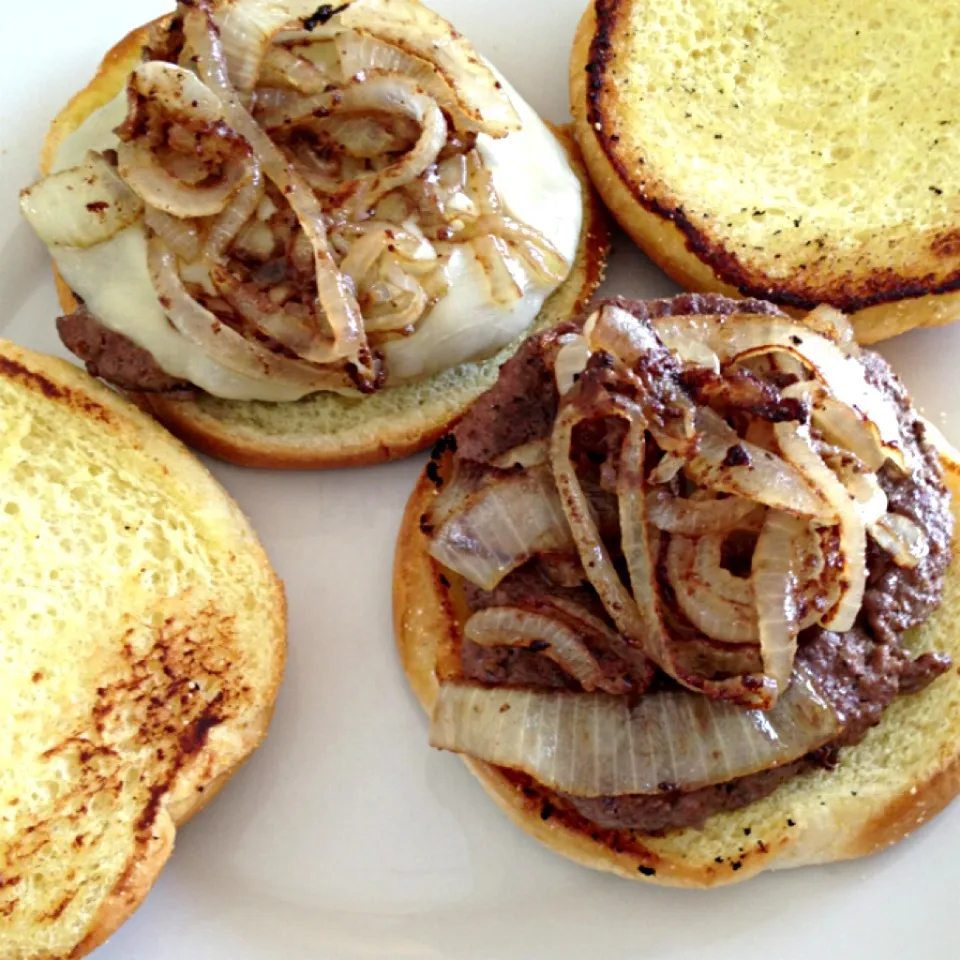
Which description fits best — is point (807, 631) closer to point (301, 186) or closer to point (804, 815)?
point (804, 815)

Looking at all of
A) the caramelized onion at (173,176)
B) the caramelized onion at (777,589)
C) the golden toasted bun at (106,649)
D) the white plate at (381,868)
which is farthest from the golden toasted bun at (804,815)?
the caramelized onion at (173,176)

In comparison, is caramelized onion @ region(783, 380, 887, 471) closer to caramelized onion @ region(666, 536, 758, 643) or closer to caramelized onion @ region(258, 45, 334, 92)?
caramelized onion @ region(666, 536, 758, 643)

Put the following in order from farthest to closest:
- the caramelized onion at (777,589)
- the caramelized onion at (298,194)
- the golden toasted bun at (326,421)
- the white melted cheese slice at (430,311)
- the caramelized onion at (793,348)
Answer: the golden toasted bun at (326,421) < the white melted cheese slice at (430,311) < the caramelized onion at (298,194) < the caramelized onion at (793,348) < the caramelized onion at (777,589)

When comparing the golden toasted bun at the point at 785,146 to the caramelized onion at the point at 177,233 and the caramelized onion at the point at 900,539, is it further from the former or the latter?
the caramelized onion at the point at 177,233

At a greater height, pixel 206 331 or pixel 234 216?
pixel 234 216

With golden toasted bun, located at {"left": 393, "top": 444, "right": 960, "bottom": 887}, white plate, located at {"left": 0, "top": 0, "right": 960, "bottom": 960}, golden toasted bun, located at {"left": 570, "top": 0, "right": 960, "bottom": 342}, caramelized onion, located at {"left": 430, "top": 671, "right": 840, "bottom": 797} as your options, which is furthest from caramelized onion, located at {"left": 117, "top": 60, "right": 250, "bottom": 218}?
golden toasted bun, located at {"left": 393, "top": 444, "right": 960, "bottom": 887}

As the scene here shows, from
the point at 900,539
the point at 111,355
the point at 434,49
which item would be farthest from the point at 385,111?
the point at 900,539

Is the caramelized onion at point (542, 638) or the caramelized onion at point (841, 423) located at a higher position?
the caramelized onion at point (841, 423)

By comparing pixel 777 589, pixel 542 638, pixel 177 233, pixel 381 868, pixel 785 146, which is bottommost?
pixel 381 868
